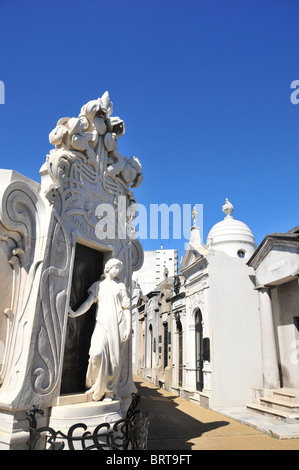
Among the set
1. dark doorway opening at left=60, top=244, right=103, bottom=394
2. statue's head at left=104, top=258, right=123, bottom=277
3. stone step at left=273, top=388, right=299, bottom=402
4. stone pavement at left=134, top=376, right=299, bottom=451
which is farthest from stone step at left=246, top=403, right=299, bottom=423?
statue's head at left=104, top=258, right=123, bottom=277

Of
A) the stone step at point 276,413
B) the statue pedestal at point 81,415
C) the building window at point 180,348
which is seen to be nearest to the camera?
the statue pedestal at point 81,415

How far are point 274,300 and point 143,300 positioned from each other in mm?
11118

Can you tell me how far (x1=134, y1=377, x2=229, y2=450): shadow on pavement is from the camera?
19.1ft

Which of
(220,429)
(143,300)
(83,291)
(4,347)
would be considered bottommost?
(220,429)

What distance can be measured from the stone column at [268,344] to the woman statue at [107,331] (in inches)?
264

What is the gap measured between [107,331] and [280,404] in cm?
634

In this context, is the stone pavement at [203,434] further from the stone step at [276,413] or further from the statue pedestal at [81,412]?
the statue pedestal at [81,412]

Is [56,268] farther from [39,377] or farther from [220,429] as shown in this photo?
[220,429]

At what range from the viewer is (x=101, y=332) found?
177 inches

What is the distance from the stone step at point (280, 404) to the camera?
802 cm

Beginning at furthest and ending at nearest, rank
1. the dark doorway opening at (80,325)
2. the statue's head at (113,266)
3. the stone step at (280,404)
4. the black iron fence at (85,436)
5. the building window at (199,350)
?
the building window at (199,350)
the stone step at (280,404)
the statue's head at (113,266)
the dark doorway opening at (80,325)
the black iron fence at (85,436)

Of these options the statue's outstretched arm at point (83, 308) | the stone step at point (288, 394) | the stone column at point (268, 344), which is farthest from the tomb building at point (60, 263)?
the stone column at point (268, 344)
